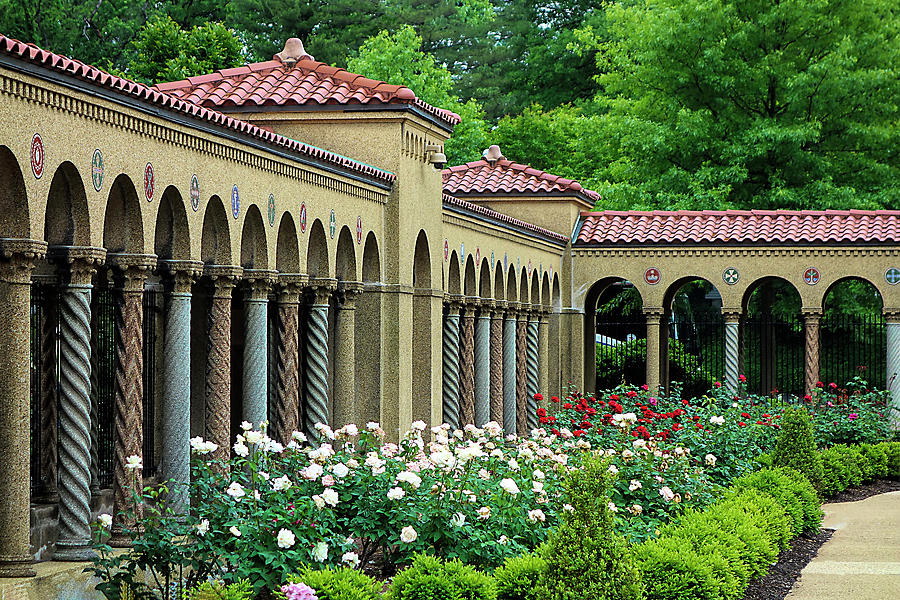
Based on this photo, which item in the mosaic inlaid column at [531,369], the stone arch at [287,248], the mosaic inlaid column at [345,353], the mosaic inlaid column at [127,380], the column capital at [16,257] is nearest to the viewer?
the column capital at [16,257]

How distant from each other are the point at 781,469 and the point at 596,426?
2.64m

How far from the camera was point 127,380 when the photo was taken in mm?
12266

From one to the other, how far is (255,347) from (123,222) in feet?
10.4

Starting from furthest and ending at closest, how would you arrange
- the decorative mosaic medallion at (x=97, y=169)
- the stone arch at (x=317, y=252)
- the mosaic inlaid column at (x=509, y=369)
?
the mosaic inlaid column at (x=509, y=369), the stone arch at (x=317, y=252), the decorative mosaic medallion at (x=97, y=169)

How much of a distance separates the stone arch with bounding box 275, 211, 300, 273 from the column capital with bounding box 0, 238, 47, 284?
574 centimetres

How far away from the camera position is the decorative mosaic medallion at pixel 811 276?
94.7 ft

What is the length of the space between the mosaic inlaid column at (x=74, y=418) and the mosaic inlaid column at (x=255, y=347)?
13.0 feet

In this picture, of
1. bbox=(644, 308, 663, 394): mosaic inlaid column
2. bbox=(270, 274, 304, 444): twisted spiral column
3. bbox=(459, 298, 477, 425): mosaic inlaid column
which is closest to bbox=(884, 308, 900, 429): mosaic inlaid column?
bbox=(644, 308, 663, 394): mosaic inlaid column

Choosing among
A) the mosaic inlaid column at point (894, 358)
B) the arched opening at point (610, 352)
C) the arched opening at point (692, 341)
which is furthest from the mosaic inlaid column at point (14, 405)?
the mosaic inlaid column at point (894, 358)

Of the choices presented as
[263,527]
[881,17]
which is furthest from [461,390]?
[881,17]

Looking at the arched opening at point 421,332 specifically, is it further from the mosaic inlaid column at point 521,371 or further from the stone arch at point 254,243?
the mosaic inlaid column at point 521,371

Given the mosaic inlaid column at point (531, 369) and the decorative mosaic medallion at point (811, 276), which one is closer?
the mosaic inlaid column at point (531, 369)

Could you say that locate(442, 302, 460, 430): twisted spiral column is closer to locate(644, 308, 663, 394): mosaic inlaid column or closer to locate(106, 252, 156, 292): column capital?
locate(644, 308, 663, 394): mosaic inlaid column

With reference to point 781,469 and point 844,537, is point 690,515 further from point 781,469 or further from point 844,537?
point 781,469
